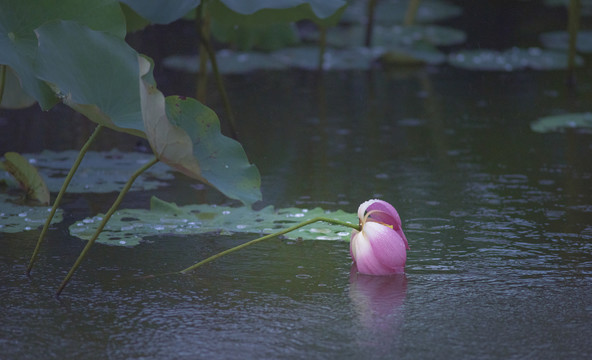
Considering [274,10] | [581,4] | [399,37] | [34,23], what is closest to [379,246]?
[34,23]

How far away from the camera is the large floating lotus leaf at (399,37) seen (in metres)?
8.20

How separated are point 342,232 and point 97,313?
2.85ft

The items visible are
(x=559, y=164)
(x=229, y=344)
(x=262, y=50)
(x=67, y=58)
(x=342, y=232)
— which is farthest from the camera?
(x=262, y=50)

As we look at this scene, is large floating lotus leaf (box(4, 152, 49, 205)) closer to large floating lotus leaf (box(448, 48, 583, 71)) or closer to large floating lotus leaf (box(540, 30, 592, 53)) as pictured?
large floating lotus leaf (box(448, 48, 583, 71))

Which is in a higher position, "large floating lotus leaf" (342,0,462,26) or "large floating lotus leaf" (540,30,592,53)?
"large floating lotus leaf" (342,0,462,26)

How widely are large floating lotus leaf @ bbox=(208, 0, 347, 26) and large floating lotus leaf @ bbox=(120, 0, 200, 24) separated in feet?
0.52

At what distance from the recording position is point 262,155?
3963 millimetres

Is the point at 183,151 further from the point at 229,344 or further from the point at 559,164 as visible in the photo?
the point at 559,164

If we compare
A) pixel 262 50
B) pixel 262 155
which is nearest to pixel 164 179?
pixel 262 155

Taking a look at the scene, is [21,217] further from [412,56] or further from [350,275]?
[412,56]

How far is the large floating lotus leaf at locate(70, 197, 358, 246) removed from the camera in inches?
103

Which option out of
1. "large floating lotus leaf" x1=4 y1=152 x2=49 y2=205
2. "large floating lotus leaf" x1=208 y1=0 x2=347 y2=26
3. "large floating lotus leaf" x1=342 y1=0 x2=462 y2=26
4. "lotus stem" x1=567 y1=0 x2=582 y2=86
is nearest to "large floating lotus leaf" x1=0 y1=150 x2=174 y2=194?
"large floating lotus leaf" x1=4 y1=152 x2=49 y2=205

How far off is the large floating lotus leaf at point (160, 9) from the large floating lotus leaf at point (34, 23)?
2.64 feet

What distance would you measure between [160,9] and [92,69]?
123 centimetres
